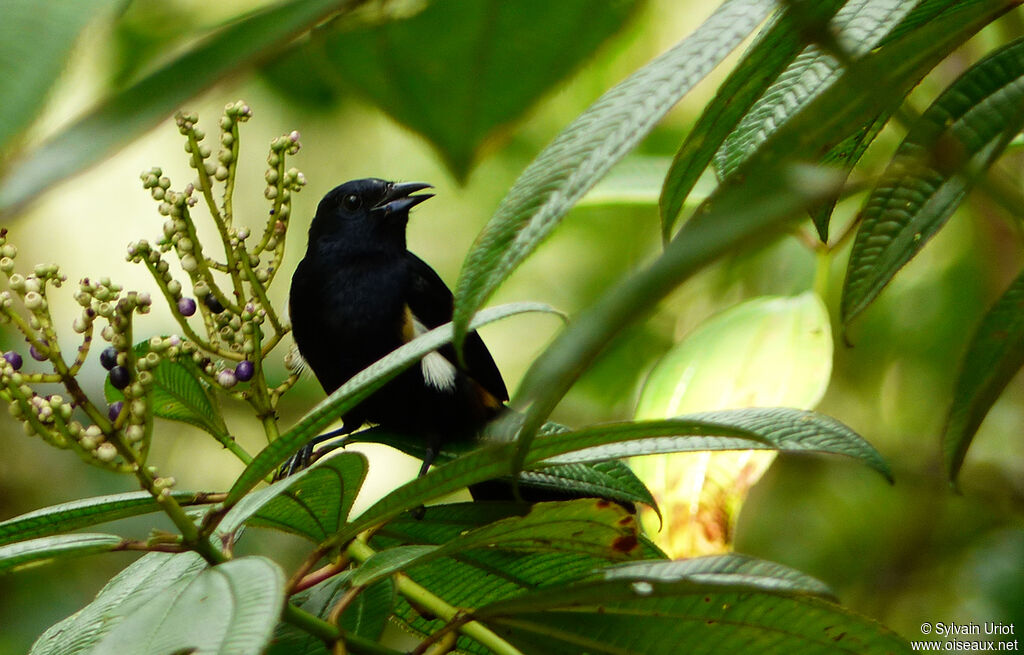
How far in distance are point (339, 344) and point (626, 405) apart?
1075 millimetres

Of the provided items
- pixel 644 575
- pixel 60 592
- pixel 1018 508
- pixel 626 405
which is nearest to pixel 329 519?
pixel 644 575

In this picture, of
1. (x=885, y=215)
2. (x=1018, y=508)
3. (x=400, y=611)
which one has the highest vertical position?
(x=885, y=215)

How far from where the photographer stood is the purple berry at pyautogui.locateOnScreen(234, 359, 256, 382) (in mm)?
1266

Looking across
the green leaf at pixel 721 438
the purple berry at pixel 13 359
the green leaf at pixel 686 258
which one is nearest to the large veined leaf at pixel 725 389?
the green leaf at pixel 721 438

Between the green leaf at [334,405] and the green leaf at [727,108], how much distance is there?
8.8 inches

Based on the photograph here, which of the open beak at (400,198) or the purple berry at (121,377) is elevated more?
the open beak at (400,198)

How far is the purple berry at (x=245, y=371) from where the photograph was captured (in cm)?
127

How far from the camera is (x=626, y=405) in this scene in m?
3.04

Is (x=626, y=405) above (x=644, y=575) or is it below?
below

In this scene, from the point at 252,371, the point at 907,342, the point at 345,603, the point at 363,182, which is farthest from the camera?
the point at 907,342

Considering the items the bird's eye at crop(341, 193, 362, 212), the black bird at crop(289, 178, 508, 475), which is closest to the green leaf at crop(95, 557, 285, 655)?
the black bird at crop(289, 178, 508, 475)

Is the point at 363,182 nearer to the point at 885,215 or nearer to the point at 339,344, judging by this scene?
→ the point at 339,344

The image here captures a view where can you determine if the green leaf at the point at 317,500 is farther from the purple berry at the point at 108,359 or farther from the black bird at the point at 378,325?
the black bird at the point at 378,325

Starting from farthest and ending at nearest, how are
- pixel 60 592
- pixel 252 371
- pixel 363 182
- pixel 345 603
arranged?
pixel 60 592 < pixel 363 182 < pixel 252 371 < pixel 345 603
